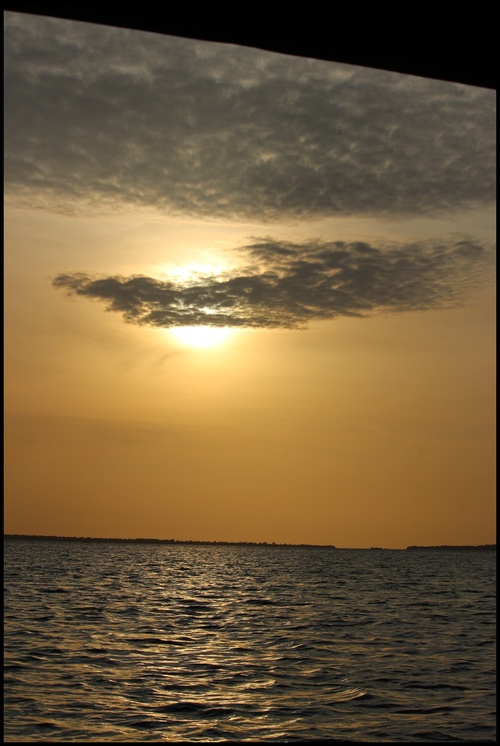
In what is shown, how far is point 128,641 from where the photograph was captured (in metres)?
22.7

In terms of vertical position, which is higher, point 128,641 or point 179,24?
point 179,24

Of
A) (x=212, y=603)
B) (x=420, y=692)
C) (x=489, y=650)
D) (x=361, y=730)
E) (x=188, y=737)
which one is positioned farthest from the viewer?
(x=212, y=603)

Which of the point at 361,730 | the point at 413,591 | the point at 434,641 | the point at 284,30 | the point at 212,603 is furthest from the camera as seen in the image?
the point at 413,591

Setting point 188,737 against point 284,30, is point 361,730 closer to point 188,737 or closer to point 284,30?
point 188,737

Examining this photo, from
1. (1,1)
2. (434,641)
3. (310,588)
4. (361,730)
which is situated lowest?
(310,588)

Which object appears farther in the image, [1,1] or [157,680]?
[157,680]

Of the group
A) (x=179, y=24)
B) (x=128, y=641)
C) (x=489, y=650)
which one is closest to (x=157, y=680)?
(x=128, y=641)

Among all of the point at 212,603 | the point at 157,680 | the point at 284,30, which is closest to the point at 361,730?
the point at 157,680

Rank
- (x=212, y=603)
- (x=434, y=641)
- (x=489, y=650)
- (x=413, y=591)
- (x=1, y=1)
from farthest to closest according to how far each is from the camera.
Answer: (x=413, y=591) < (x=212, y=603) < (x=434, y=641) < (x=489, y=650) < (x=1, y=1)

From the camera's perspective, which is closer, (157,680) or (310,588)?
(157,680)

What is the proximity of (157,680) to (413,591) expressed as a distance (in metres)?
35.5

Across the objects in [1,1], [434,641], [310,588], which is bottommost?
[310,588]

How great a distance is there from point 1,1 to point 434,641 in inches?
947

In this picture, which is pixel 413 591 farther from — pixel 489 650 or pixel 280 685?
pixel 280 685
